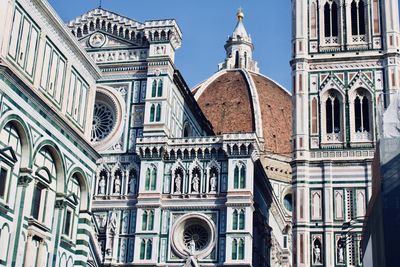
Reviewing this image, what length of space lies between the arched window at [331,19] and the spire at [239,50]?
4188 centimetres

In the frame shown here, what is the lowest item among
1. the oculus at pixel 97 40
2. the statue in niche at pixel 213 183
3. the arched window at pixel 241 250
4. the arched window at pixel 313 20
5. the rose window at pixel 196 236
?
the arched window at pixel 241 250

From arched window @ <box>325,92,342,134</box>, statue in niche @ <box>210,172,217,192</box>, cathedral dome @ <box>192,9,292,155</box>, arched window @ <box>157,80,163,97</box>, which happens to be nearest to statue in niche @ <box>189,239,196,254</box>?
statue in niche @ <box>210,172,217,192</box>

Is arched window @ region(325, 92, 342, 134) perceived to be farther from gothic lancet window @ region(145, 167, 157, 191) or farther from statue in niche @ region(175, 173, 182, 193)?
gothic lancet window @ region(145, 167, 157, 191)

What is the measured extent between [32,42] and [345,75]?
23499 millimetres

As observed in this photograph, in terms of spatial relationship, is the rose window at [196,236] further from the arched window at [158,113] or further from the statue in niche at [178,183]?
the arched window at [158,113]

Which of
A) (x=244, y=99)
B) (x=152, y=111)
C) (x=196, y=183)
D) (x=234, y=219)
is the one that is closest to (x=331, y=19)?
(x=152, y=111)

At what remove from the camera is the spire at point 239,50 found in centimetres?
8238

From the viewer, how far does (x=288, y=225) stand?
199 feet

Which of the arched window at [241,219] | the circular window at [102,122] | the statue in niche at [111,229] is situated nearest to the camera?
the arched window at [241,219]

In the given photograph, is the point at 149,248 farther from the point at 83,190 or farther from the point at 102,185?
the point at 83,190

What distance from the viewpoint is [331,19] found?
130 ft

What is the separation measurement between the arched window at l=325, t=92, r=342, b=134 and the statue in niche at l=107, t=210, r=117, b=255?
11.5 metres

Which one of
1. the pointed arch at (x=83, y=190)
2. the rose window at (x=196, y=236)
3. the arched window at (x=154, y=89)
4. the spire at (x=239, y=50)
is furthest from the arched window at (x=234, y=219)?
the spire at (x=239, y=50)

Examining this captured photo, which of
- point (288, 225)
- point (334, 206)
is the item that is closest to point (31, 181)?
point (334, 206)
